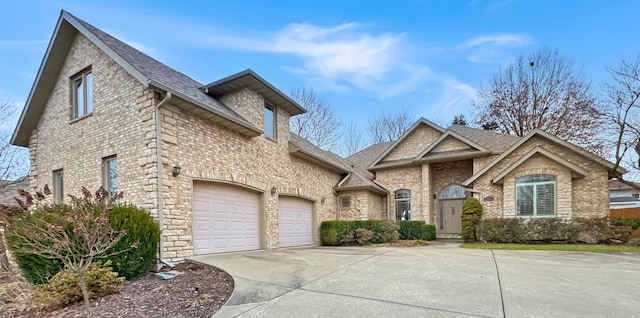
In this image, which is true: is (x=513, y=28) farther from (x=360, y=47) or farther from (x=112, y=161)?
(x=112, y=161)

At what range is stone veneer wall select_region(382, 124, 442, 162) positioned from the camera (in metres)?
16.2

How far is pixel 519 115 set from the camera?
2222 cm

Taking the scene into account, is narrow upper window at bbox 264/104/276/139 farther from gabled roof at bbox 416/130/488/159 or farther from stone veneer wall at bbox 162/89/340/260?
gabled roof at bbox 416/130/488/159

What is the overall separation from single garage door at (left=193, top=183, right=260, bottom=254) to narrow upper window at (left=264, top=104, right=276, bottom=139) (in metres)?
2.48

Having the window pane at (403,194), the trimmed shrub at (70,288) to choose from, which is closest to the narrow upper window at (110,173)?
the trimmed shrub at (70,288)

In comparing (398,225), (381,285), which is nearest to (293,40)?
(398,225)

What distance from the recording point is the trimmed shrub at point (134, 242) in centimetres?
588

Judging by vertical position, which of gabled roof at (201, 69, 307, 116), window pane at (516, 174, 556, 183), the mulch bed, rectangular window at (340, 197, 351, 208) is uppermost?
gabled roof at (201, 69, 307, 116)

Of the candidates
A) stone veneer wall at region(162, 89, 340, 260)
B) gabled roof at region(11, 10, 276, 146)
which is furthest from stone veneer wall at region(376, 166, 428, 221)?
gabled roof at region(11, 10, 276, 146)

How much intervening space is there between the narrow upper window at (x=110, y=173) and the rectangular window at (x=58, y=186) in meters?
2.90

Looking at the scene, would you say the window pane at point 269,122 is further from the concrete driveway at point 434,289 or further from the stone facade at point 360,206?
the stone facade at point 360,206

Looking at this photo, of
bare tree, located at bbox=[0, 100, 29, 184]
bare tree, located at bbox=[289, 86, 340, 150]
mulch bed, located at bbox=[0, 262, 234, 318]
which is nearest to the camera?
mulch bed, located at bbox=[0, 262, 234, 318]

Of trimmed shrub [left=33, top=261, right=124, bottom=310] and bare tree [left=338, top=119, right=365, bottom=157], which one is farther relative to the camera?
bare tree [left=338, top=119, right=365, bottom=157]

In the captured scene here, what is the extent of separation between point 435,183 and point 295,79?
13.9 m
